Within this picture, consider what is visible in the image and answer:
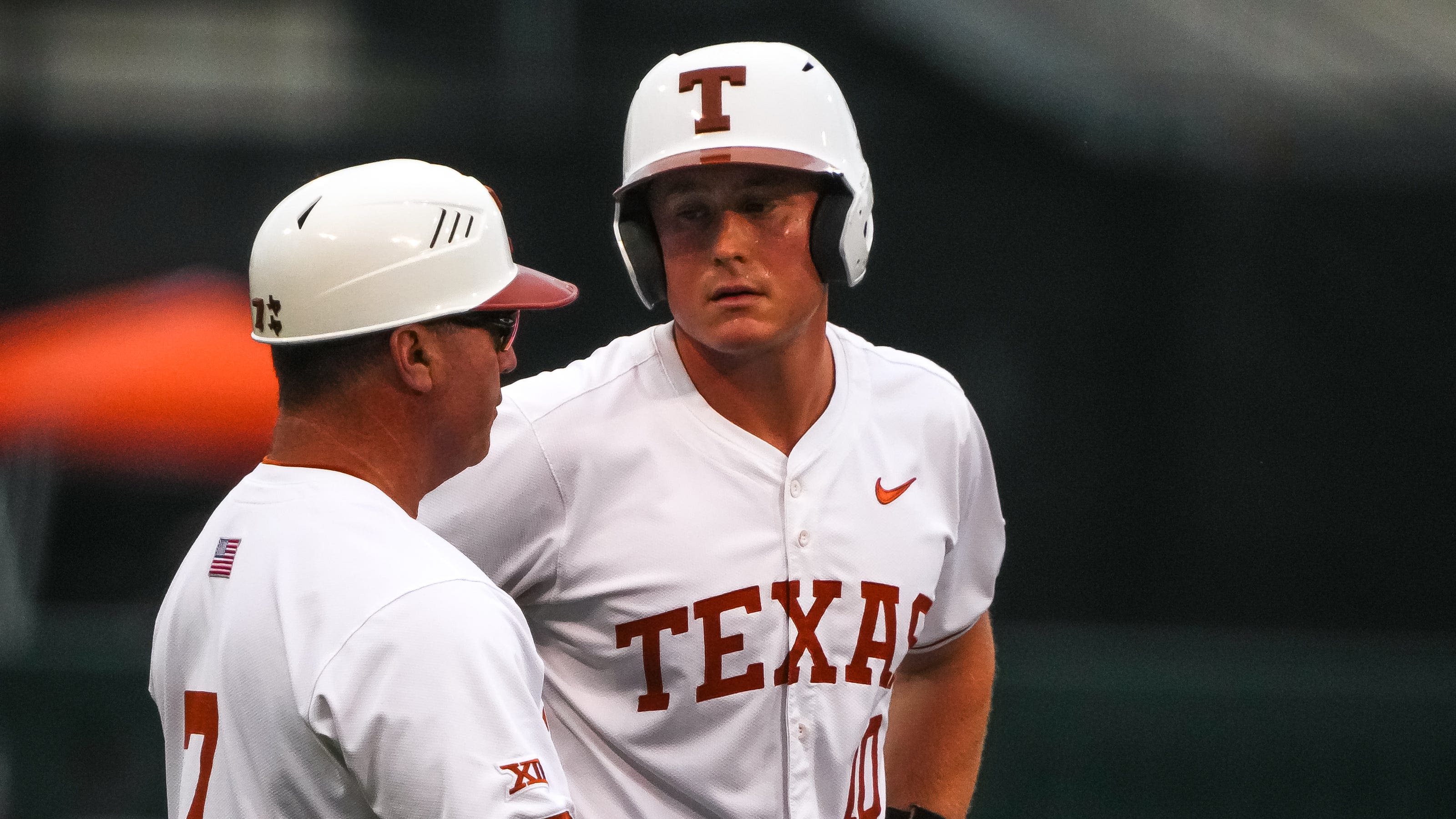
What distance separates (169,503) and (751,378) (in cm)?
690

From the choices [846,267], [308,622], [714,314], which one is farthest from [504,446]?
[308,622]

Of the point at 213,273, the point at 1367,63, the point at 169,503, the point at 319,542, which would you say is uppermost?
the point at 1367,63

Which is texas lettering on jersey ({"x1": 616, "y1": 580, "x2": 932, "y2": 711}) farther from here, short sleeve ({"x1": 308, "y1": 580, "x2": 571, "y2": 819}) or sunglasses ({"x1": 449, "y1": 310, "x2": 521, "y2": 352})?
short sleeve ({"x1": 308, "y1": 580, "x2": 571, "y2": 819})

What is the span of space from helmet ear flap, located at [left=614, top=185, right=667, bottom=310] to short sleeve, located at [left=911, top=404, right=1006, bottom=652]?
0.65 meters

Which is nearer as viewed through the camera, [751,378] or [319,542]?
[319,542]

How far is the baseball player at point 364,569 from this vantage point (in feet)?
4.94

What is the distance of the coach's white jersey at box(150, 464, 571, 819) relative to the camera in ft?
4.92

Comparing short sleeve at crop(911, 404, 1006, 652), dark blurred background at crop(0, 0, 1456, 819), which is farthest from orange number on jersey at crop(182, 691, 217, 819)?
dark blurred background at crop(0, 0, 1456, 819)

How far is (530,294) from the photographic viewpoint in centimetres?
196

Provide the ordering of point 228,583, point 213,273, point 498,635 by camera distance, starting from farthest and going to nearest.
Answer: point 213,273
point 228,583
point 498,635

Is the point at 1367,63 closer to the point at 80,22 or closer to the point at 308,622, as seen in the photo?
the point at 80,22

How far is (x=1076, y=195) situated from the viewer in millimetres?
8922

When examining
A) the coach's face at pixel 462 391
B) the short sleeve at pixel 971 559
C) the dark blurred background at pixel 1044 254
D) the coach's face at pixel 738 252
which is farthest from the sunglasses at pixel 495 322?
the dark blurred background at pixel 1044 254

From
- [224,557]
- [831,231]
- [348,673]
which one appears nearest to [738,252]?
[831,231]
